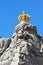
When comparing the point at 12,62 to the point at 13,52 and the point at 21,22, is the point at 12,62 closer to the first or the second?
the point at 13,52

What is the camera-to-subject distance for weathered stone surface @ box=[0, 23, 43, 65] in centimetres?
2519

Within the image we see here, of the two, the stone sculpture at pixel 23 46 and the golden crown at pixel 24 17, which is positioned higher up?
the golden crown at pixel 24 17

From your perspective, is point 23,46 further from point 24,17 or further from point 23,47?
point 24,17

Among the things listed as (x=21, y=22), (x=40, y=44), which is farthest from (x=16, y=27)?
(x=40, y=44)

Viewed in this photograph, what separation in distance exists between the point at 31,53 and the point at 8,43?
3.07 metres

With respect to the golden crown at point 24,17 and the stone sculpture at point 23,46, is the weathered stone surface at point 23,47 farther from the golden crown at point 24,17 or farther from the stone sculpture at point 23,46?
the golden crown at point 24,17

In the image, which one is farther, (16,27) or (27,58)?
(16,27)

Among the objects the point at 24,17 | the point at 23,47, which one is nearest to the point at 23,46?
the point at 23,47

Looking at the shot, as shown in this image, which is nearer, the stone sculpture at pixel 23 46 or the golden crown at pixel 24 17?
the stone sculpture at pixel 23 46

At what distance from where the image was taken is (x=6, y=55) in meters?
26.6

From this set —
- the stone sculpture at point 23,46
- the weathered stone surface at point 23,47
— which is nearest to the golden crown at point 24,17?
the stone sculpture at point 23,46

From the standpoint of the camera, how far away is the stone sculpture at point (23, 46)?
992 inches

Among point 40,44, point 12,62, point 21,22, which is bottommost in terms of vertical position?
point 12,62

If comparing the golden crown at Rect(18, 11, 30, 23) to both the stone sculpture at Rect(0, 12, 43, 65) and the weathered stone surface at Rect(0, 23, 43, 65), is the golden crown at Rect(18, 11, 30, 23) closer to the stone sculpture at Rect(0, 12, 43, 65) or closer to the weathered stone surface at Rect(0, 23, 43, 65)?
the stone sculpture at Rect(0, 12, 43, 65)
